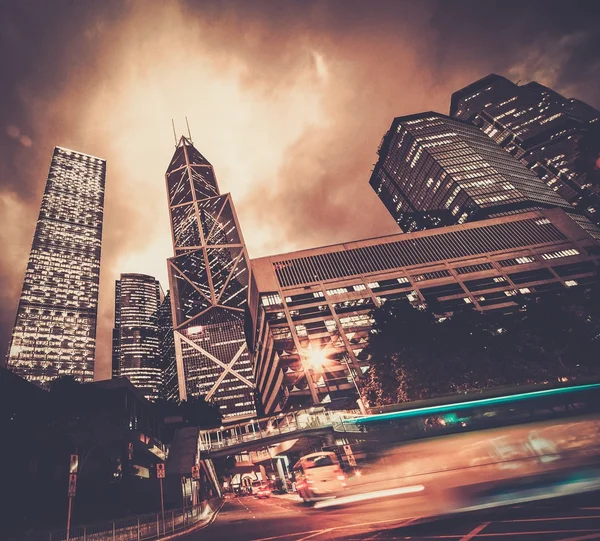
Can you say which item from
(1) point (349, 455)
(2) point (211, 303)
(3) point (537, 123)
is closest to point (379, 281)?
(1) point (349, 455)

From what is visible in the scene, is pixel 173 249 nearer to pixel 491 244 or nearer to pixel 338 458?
pixel 491 244

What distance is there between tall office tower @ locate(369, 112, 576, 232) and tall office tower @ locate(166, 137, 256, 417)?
69.4 metres

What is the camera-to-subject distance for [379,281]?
63.9 metres

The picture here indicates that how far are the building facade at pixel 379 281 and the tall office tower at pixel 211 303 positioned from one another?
5711cm

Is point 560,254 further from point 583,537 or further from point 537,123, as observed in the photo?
point 537,123

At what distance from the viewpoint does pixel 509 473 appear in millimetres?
6996

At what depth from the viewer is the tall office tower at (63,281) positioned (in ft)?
422

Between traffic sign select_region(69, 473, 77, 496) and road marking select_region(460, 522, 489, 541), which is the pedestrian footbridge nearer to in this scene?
traffic sign select_region(69, 473, 77, 496)

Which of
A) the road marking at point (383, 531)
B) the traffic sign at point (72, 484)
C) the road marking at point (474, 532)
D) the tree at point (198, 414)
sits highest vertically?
the tree at point (198, 414)

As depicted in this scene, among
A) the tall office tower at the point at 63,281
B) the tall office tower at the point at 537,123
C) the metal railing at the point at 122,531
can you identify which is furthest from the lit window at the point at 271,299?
the tall office tower at the point at 63,281

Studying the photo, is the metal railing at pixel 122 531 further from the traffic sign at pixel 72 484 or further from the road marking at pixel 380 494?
the road marking at pixel 380 494

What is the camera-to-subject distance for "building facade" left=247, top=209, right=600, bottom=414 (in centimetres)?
5475

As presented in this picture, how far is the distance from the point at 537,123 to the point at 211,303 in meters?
144

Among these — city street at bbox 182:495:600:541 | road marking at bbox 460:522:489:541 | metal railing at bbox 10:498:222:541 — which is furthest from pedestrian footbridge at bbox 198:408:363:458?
road marking at bbox 460:522:489:541
